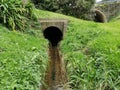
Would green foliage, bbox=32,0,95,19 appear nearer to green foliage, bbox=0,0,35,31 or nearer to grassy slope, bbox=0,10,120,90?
green foliage, bbox=0,0,35,31

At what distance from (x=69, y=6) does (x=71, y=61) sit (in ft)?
40.4

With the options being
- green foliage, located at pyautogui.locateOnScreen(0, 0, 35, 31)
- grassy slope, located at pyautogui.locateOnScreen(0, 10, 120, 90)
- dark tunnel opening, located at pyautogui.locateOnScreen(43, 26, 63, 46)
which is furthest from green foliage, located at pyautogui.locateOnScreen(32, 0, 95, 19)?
grassy slope, located at pyautogui.locateOnScreen(0, 10, 120, 90)

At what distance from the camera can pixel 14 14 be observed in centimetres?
1194

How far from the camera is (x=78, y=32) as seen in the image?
12562 millimetres

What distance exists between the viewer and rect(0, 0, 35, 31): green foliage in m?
11.5

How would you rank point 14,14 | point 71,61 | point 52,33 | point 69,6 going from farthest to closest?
point 69,6
point 52,33
point 14,14
point 71,61

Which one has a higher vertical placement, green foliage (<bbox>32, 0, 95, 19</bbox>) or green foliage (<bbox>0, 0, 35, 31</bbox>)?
green foliage (<bbox>0, 0, 35, 31</bbox>)

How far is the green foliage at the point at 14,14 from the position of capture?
11.5 meters

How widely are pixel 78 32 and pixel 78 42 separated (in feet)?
4.20

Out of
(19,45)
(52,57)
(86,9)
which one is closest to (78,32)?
(52,57)

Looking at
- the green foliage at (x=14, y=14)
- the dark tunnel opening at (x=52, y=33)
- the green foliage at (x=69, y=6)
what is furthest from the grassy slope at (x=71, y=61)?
the green foliage at (x=69, y=6)

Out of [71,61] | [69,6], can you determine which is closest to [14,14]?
[71,61]

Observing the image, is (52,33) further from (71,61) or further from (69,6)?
(71,61)

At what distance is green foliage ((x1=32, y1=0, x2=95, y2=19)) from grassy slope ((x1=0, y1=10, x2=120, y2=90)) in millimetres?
8612
